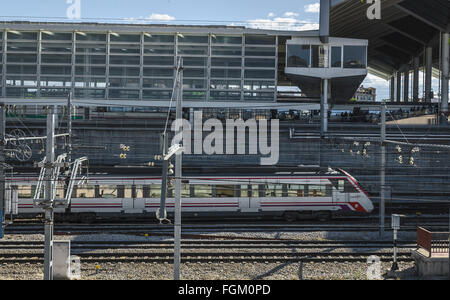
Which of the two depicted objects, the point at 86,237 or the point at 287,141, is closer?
the point at 86,237

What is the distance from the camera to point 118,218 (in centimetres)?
2033

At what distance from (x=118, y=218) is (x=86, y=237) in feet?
12.3

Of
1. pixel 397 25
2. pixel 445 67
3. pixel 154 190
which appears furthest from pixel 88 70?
pixel 445 67

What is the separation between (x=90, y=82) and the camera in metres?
31.5

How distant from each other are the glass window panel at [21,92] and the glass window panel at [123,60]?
5876 millimetres

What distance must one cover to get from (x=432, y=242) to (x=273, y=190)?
7.26 m

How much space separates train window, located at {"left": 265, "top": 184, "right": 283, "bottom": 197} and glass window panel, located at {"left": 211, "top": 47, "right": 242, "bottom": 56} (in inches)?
608

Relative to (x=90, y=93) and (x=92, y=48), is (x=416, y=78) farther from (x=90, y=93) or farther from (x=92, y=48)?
(x=90, y=93)

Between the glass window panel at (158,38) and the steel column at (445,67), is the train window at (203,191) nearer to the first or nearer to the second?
the glass window panel at (158,38)

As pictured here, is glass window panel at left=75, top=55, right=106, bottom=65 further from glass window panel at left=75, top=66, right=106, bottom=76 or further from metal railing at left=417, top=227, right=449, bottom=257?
metal railing at left=417, top=227, right=449, bottom=257

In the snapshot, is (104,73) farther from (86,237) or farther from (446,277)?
(446,277)

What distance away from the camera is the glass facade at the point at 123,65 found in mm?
31422

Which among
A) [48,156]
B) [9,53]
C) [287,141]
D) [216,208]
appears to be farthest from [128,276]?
[9,53]

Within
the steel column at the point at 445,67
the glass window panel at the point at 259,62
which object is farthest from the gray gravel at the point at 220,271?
the steel column at the point at 445,67
